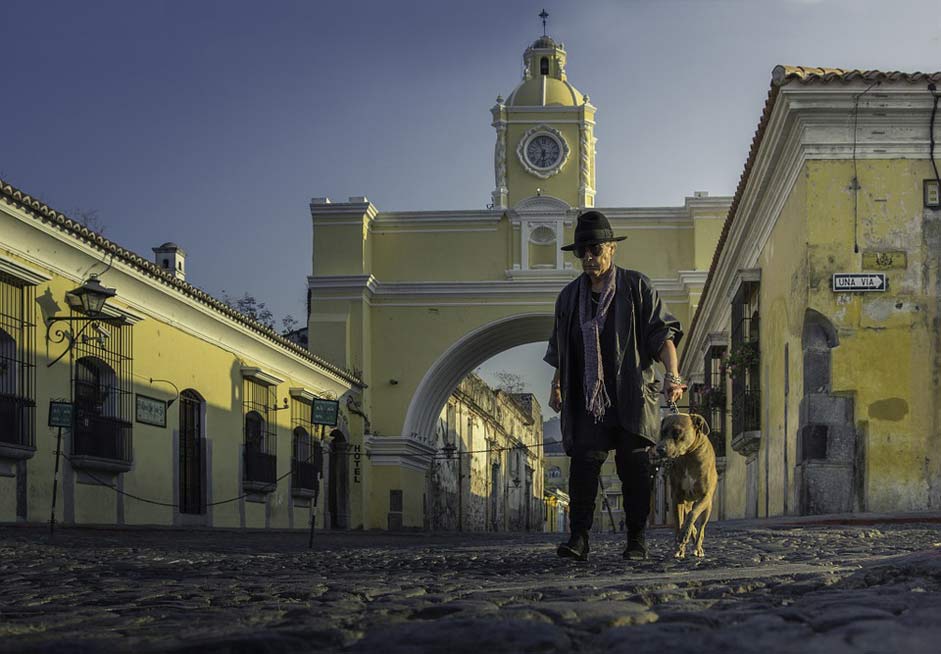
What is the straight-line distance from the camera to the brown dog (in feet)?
17.7

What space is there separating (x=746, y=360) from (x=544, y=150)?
15480mm

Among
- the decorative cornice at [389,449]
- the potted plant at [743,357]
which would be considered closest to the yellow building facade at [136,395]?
the decorative cornice at [389,449]

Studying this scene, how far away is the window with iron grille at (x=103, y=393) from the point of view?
49.4ft

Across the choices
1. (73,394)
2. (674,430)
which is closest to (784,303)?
(73,394)

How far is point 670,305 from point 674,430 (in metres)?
24.9

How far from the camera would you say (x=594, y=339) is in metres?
5.59

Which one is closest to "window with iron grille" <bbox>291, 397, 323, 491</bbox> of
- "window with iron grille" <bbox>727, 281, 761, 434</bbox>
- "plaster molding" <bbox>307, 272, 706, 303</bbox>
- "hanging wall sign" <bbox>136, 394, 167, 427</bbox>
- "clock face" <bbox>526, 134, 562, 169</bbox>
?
"plaster molding" <bbox>307, 272, 706, 303</bbox>

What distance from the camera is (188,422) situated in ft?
63.0

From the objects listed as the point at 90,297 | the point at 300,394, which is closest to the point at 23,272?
the point at 90,297

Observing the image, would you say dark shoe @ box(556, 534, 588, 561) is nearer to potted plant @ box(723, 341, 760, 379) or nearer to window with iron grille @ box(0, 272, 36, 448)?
window with iron grille @ box(0, 272, 36, 448)

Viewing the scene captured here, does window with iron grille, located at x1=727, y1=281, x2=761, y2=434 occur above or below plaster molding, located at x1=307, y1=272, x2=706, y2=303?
below

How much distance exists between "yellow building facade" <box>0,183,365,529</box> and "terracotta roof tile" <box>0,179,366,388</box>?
0.07 ft

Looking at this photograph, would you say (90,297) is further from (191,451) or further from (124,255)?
(191,451)

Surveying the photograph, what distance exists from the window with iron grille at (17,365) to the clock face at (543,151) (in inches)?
727
